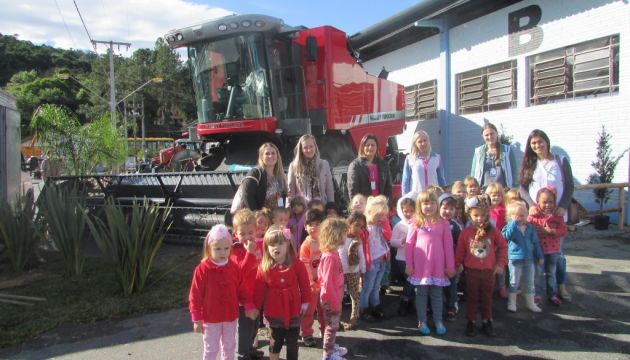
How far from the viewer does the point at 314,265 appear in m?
3.66

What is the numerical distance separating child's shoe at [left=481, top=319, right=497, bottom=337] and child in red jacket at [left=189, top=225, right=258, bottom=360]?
2.03 metres

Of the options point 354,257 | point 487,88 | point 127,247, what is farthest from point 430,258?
point 487,88

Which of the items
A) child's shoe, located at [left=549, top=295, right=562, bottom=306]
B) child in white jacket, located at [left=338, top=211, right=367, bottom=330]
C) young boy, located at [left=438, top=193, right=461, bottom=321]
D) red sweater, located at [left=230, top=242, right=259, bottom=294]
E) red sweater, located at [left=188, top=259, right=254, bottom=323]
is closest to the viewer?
red sweater, located at [left=188, top=259, right=254, bottom=323]

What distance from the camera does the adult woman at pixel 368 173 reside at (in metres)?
4.68

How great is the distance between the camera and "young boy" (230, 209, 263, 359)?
323cm

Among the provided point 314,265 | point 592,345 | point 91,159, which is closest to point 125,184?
point 314,265

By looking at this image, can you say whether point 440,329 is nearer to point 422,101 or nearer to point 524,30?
point 524,30

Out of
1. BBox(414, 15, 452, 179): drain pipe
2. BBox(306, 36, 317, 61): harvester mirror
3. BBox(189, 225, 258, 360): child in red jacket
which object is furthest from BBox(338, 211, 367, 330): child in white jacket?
BBox(414, 15, 452, 179): drain pipe

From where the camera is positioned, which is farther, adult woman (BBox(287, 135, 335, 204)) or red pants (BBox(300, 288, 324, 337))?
adult woman (BBox(287, 135, 335, 204))

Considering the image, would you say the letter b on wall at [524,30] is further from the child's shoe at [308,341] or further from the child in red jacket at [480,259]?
the child's shoe at [308,341]

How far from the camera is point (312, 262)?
3666mm

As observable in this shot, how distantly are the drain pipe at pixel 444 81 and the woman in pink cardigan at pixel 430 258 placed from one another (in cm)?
956

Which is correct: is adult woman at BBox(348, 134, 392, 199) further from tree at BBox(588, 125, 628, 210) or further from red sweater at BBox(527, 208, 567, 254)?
tree at BBox(588, 125, 628, 210)

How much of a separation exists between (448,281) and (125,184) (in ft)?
19.0
